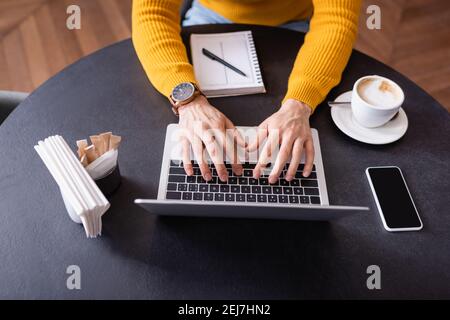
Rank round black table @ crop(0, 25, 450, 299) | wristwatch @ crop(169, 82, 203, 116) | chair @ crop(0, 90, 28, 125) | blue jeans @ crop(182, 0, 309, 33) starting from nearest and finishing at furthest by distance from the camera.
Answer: round black table @ crop(0, 25, 450, 299) → wristwatch @ crop(169, 82, 203, 116) → chair @ crop(0, 90, 28, 125) → blue jeans @ crop(182, 0, 309, 33)

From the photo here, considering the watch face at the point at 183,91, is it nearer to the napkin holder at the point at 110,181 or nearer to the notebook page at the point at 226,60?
the notebook page at the point at 226,60

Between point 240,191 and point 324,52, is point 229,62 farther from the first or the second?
point 240,191

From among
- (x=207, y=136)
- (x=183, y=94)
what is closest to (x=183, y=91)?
(x=183, y=94)

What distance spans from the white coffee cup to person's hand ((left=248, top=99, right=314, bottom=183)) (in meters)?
0.11

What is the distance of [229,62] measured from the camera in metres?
0.98

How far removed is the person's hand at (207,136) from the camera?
77 centimetres

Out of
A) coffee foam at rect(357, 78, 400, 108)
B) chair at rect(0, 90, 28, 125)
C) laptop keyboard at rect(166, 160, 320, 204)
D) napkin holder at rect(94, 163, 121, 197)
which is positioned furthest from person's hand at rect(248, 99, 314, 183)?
chair at rect(0, 90, 28, 125)

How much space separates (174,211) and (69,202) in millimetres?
173

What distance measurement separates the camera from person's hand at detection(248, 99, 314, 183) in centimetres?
78

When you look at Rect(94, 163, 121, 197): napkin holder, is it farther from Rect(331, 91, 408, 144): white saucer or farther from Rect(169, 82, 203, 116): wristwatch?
Rect(331, 91, 408, 144): white saucer

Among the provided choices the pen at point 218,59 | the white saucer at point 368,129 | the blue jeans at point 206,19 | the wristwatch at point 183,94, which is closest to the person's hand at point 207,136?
the wristwatch at point 183,94

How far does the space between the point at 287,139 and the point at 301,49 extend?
307mm
